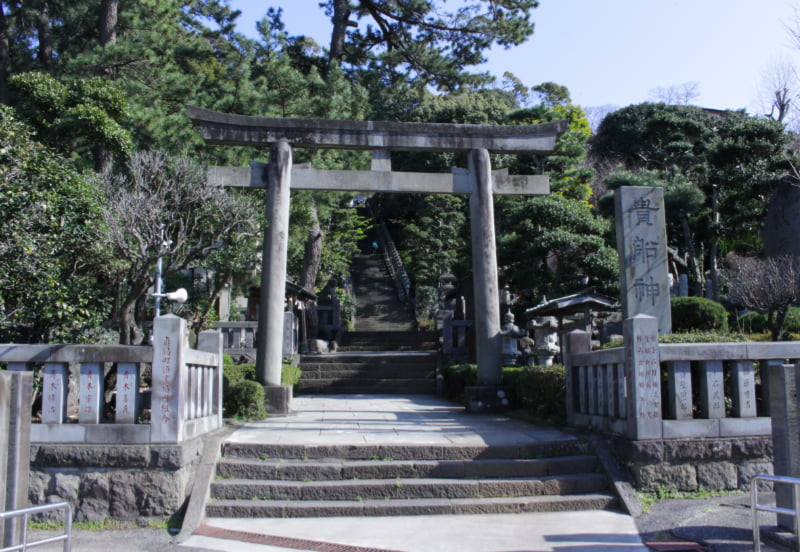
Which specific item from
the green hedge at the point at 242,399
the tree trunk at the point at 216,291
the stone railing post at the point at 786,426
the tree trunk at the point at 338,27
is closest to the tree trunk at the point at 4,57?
the tree trunk at the point at 216,291

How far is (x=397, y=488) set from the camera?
6938mm

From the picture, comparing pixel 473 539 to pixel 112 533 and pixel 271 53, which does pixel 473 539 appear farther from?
pixel 271 53

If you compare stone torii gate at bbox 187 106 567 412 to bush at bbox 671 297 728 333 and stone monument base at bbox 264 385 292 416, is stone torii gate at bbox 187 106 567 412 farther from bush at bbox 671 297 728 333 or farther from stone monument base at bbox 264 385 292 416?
bush at bbox 671 297 728 333

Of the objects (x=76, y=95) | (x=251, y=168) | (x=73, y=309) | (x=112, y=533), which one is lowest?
(x=112, y=533)

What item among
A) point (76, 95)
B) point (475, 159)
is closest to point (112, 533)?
point (475, 159)

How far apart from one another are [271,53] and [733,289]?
1462 centimetres

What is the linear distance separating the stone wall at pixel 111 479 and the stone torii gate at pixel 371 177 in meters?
4.53

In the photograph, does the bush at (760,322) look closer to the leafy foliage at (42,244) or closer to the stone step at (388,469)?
the stone step at (388,469)

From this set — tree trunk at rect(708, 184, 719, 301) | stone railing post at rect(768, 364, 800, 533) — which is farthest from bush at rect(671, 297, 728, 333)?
tree trunk at rect(708, 184, 719, 301)

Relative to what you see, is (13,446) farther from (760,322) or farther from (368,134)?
(760,322)

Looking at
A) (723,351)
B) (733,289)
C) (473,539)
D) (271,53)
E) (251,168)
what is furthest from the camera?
(733,289)

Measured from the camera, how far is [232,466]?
23.8 feet

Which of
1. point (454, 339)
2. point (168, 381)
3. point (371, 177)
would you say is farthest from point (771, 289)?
point (168, 381)

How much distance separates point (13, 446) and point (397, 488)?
3720mm
